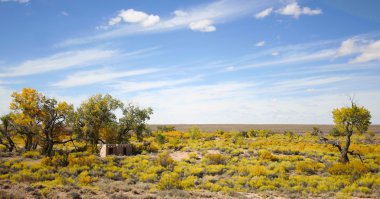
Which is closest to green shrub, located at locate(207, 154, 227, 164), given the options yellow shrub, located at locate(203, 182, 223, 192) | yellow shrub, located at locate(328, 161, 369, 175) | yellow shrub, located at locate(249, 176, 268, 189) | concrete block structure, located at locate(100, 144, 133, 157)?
yellow shrub, located at locate(249, 176, 268, 189)

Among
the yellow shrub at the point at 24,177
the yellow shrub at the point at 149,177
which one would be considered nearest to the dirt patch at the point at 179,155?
the yellow shrub at the point at 149,177

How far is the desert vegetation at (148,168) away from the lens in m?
20.9

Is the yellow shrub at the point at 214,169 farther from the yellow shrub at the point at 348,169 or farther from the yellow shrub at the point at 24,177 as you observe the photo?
the yellow shrub at the point at 24,177

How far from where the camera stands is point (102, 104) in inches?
1703

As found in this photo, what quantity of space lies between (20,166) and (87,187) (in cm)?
1088

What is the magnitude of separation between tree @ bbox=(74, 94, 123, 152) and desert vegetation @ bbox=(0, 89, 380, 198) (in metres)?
0.13

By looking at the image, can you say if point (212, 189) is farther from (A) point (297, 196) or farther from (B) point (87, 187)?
(B) point (87, 187)

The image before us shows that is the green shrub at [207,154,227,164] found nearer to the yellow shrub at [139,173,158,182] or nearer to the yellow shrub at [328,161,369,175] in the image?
the yellow shrub at [139,173,158,182]

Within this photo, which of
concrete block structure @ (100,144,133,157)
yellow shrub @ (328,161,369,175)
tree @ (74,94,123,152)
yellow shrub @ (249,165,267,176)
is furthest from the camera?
tree @ (74,94,123,152)

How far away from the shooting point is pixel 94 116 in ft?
137

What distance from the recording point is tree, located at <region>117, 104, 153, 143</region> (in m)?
45.0

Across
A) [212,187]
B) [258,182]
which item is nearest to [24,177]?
[212,187]

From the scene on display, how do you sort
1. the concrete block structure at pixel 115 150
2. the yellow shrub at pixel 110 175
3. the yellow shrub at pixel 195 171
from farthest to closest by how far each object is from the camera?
the concrete block structure at pixel 115 150 < the yellow shrub at pixel 195 171 < the yellow shrub at pixel 110 175

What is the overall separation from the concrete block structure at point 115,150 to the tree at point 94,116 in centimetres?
360
